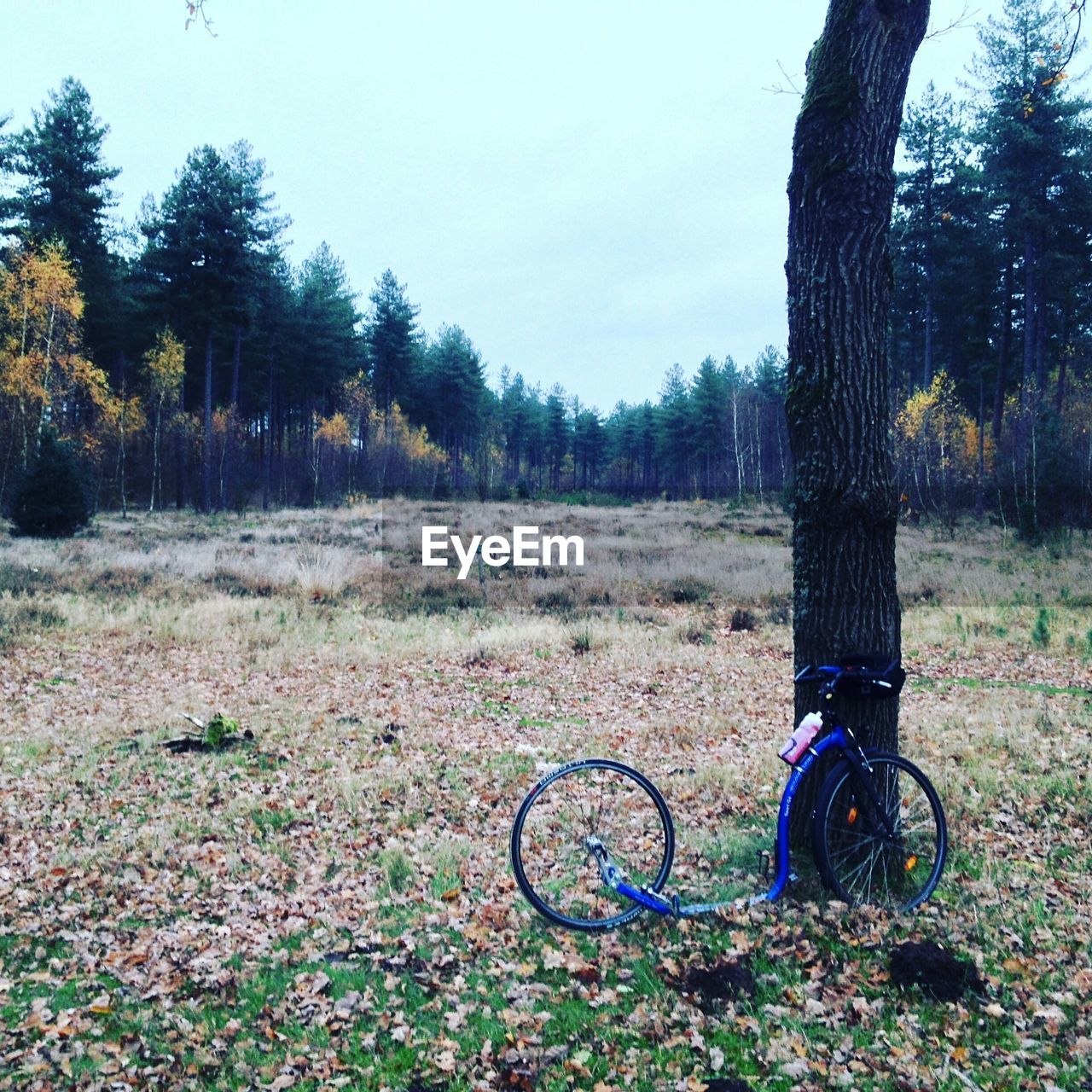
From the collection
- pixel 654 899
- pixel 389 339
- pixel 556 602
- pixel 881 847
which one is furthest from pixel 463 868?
pixel 389 339

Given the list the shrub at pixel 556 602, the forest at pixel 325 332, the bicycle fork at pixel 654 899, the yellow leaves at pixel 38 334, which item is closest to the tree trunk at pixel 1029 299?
the forest at pixel 325 332

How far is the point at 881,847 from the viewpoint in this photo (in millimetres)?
4605

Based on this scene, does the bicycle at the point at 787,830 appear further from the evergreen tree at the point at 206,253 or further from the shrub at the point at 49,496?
the evergreen tree at the point at 206,253

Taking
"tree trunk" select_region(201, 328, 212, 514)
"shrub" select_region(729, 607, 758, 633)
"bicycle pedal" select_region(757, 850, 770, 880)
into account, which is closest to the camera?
"bicycle pedal" select_region(757, 850, 770, 880)

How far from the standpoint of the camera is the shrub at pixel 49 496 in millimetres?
25516

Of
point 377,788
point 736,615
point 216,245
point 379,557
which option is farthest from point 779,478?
point 377,788

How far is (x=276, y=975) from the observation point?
13.7 feet

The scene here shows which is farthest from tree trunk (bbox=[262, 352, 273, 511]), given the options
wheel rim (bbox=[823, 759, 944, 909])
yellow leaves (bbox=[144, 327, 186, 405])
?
wheel rim (bbox=[823, 759, 944, 909])

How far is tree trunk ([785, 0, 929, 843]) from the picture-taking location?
4551 mm

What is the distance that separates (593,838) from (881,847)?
1.61 meters

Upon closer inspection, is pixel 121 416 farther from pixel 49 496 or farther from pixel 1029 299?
pixel 1029 299

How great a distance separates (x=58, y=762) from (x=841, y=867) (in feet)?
22.4

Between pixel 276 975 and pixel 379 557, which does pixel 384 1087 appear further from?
pixel 379 557

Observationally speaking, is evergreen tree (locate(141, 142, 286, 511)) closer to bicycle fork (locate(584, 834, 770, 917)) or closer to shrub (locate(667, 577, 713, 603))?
shrub (locate(667, 577, 713, 603))
